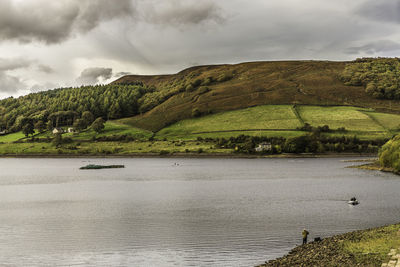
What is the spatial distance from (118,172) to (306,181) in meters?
58.5

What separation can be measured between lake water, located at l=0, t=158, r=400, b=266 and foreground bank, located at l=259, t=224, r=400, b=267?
113 inches

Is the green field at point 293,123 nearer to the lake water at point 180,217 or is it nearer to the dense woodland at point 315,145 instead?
the dense woodland at point 315,145

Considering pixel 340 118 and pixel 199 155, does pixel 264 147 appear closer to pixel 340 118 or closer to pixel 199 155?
pixel 199 155

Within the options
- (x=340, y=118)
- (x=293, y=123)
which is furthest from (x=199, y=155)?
(x=340, y=118)

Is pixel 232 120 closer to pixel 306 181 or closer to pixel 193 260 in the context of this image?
pixel 306 181

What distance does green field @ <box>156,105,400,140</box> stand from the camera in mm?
168625

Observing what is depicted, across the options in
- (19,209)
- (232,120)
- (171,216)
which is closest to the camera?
(171,216)

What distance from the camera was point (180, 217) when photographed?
52.4 metres

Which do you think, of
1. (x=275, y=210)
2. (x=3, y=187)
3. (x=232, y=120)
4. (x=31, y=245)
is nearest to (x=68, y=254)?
(x=31, y=245)

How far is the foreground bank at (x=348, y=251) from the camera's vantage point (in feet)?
88.4

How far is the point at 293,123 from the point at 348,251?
152726mm

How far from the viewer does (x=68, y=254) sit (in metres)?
35.6

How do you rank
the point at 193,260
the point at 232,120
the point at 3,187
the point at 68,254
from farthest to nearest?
the point at 232,120, the point at 3,187, the point at 68,254, the point at 193,260

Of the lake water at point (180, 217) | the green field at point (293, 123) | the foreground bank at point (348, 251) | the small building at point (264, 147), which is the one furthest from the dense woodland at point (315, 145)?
the foreground bank at point (348, 251)
